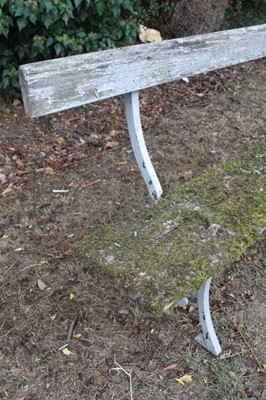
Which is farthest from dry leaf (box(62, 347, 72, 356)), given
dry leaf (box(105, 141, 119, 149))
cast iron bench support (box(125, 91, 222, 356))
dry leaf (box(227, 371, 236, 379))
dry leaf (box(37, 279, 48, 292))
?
dry leaf (box(105, 141, 119, 149))

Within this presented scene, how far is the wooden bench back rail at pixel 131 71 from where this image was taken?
1746 millimetres

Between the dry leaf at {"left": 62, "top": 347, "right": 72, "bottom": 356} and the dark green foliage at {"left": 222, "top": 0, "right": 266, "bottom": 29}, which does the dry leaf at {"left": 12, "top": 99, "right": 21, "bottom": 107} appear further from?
the dark green foliage at {"left": 222, "top": 0, "right": 266, "bottom": 29}

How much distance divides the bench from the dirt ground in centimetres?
19

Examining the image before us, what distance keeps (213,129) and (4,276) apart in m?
2.15

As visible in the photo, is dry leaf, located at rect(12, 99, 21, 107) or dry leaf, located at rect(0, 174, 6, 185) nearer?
dry leaf, located at rect(0, 174, 6, 185)

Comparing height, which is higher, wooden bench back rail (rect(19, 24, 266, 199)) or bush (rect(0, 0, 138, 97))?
wooden bench back rail (rect(19, 24, 266, 199))

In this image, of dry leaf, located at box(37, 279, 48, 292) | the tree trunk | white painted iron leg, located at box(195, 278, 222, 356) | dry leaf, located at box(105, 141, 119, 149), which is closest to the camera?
white painted iron leg, located at box(195, 278, 222, 356)

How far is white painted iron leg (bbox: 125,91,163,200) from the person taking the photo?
2074mm

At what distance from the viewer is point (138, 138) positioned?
6.90 ft

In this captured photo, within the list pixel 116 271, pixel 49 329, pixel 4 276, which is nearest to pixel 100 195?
pixel 4 276

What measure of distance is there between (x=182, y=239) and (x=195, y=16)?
11.6 ft

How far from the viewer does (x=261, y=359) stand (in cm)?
211

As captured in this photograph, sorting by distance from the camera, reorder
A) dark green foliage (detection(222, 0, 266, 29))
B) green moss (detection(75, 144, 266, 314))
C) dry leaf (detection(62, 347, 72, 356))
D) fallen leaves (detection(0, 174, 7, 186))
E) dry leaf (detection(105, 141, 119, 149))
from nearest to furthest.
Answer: green moss (detection(75, 144, 266, 314)) → dry leaf (detection(62, 347, 72, 356)) → fallen leaves (detection(0, 174, 7, 186)) → dry leaf (detection(105, 141, 119, 149)) → dark green foliage (detection(222, 0, 266, 29))

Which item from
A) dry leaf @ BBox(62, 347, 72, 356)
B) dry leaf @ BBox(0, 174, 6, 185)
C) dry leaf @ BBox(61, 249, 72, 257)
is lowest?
dry leaf @ BBox(61, 249, 72, 257)
